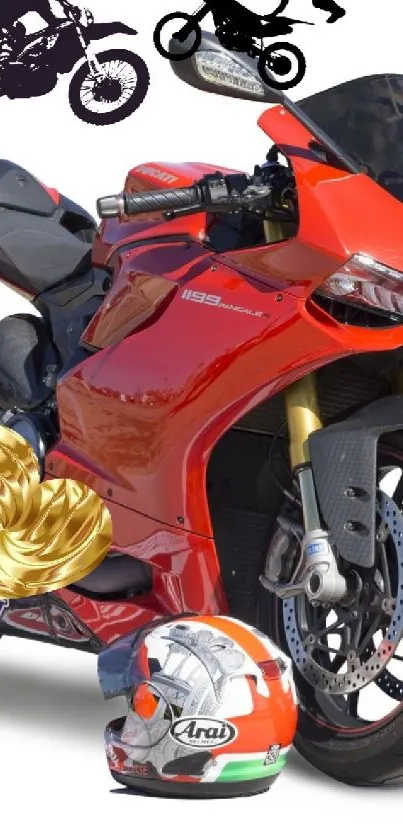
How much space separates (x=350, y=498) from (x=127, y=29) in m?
5.26

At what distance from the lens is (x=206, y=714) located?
371cm

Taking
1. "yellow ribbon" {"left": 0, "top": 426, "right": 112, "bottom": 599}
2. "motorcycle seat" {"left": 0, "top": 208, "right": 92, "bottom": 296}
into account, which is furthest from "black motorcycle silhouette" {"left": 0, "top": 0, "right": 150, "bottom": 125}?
"yellow ribbon" {"left": 0, "top": 426, "right": 112, "bottom": 599}

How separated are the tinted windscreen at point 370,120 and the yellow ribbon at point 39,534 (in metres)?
1.08

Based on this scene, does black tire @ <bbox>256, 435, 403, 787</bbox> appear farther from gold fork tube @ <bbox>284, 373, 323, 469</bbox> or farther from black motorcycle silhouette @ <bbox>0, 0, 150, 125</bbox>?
black motorcycle silhouette @ <bbox>0, 0, 150, 125</bbox>

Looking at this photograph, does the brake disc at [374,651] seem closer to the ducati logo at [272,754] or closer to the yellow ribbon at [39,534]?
the ducati logo at [272,754]

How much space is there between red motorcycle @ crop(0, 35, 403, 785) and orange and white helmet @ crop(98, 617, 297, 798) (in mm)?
225

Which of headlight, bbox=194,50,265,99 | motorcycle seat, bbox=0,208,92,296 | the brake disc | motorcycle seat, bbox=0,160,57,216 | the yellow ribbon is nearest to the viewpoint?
headlight, bbox=194,50,265,99

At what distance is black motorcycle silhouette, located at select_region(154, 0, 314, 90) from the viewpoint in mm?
3684

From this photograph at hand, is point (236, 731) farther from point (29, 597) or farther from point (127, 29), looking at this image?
point (127, 29)

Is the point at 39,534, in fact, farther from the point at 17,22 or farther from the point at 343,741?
the point at 17,22

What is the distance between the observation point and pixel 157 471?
4.16 m

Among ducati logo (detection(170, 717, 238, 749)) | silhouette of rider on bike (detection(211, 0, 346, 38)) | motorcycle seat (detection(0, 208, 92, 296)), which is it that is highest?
silhouette of rider on bike (detection(211, 0, 346, 38))

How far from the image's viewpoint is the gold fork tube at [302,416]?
13.0 feet

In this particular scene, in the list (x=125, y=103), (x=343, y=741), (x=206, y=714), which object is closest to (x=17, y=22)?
(x=125, y=103)
